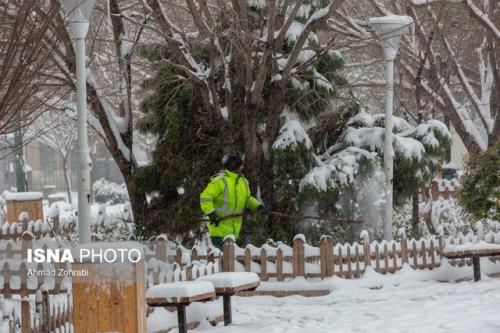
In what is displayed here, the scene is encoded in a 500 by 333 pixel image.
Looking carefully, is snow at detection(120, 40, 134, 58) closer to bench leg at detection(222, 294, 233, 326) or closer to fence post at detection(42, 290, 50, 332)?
bench leg at detection(222, 294, 233, 326)

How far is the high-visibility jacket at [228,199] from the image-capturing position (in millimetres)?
11789

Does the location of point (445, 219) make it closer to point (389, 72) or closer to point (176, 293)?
point (389, 72)

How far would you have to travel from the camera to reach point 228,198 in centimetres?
1183

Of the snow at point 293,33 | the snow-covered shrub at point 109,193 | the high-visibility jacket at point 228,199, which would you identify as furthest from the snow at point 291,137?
the snow-covered shrub at point 109,193

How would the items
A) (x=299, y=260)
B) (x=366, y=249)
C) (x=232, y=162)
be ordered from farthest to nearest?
(x=366, y=249), (x=299, y=260), (x=232, y=162)

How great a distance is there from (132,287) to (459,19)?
58.2ft

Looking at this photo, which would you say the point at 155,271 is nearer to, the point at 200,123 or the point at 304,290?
the point at 304,290

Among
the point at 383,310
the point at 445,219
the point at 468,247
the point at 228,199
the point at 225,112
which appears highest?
the point at 225,112

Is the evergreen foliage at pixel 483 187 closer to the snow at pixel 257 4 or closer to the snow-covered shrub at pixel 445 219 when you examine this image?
the snow-covered shrub at pixel 445 219

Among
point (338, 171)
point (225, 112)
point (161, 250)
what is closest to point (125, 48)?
point (225, 112)

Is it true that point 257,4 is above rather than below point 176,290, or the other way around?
above

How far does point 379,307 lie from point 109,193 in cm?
3042

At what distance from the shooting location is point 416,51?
835 inches

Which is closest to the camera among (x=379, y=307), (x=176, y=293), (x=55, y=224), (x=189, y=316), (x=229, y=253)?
(x=176, y=293)
